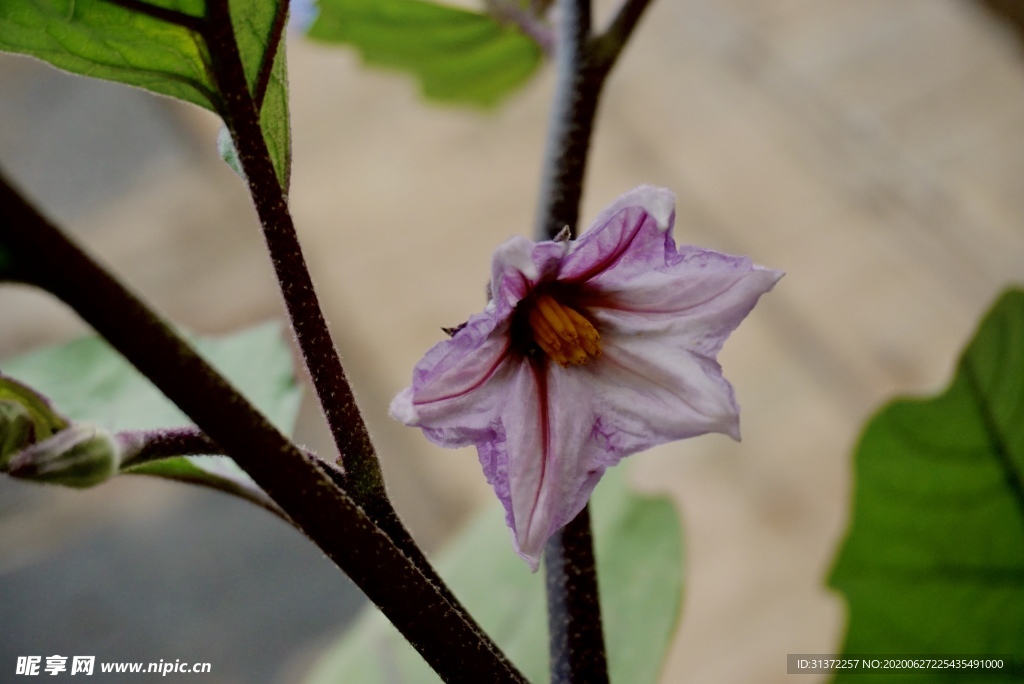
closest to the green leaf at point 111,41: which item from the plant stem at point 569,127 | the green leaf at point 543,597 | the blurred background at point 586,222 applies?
the plant stem at point 569,127

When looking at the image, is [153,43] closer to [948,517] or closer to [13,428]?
[13,428]

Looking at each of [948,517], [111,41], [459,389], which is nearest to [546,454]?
[459,389]

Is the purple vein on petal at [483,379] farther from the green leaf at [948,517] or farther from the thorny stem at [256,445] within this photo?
the green leaf at [948,517]

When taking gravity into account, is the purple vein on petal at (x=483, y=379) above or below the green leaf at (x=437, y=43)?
below

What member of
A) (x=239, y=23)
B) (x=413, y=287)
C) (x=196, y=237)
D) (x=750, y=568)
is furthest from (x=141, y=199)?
(x=239, y=23)

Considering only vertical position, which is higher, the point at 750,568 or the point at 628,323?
the point at 628,323

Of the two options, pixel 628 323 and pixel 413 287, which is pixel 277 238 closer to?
pixel 628 323

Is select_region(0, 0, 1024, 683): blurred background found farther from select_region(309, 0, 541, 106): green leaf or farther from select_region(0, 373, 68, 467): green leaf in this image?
select_region(0, 373, 68, 467): green leaf
